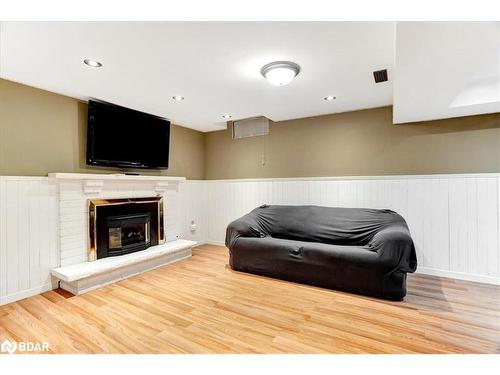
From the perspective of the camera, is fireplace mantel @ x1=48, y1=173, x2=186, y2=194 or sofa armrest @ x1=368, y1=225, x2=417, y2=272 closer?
sofa armrest @ x1=368, y1=225, x2=417, y2=272

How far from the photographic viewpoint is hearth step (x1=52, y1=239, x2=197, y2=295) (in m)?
2.74

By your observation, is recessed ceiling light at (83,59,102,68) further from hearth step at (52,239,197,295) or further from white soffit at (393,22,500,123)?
white soffit at (393,22,500,123)

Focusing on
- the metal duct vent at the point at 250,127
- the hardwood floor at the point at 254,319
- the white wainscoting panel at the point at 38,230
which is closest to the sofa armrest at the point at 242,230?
the hardwood floor at the point at 254,319

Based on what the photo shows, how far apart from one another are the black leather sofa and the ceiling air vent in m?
1.61

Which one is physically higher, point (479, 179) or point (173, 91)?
point (173, 91)

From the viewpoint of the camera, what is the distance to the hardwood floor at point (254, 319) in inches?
71.1

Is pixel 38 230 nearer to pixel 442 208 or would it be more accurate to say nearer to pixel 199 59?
pixel 199 59

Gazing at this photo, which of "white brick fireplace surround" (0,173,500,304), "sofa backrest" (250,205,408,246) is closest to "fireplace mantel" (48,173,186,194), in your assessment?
"white brick fireplace surround" (0,173,500,304)

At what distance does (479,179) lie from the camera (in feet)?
10.0
